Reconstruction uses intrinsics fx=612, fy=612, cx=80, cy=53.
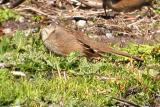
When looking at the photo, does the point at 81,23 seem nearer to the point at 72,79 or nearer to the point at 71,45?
the point at 71,45

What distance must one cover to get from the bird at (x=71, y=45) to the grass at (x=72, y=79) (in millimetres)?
101

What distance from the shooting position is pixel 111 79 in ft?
21.3

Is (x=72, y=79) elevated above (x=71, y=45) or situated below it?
below

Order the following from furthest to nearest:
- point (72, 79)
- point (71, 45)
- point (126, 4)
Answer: point (126, 4) < point (71, 45) < point (72, 79)

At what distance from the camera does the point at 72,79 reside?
641cm

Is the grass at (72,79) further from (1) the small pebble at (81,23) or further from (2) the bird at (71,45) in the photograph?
(1) the small pebble at (81,23)

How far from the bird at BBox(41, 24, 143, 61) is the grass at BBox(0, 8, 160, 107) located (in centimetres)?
10

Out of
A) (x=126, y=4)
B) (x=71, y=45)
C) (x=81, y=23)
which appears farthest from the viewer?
(x=126, y=4)

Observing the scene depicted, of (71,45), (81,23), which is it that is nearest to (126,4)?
(81,23)

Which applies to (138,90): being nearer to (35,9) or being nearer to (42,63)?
(42,63)

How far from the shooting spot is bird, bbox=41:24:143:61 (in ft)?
24.8

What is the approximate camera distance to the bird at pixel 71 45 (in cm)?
755

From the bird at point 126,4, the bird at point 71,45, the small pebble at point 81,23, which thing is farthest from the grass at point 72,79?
the bird at point 126,4

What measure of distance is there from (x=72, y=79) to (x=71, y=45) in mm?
1226
